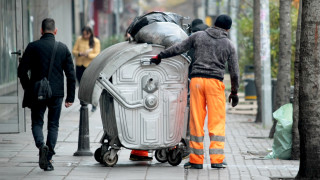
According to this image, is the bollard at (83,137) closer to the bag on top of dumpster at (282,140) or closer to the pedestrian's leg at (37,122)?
the pedestrian's leg at (37,122)

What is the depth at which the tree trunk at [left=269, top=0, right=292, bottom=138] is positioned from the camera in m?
13.1

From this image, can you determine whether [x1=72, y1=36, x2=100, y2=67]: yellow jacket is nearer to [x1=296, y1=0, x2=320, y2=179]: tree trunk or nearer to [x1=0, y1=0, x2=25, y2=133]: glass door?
[x1=0, y1=0, x2=25, y2=133]: glass door

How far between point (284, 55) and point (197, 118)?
15.8 feet

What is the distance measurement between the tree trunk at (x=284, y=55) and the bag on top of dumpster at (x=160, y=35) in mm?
4255

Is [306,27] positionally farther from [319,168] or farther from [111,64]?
[111,64]

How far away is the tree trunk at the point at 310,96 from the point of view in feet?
26.6

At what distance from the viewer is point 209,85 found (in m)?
8.88

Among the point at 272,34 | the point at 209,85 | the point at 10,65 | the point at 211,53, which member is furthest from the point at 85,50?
the point at 209,85

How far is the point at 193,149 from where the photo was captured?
899cm

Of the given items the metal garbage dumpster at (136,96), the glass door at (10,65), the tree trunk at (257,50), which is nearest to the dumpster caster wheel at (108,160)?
the metal garbage dumpster at (136,96)

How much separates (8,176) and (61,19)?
12.4 metres

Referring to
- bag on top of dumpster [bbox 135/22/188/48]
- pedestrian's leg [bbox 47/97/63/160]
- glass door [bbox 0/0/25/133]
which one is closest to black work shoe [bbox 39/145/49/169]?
pedestrian's leg [bbox 47/97/63/160]

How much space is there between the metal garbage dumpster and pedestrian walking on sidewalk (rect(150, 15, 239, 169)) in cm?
20

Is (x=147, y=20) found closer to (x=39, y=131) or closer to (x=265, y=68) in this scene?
(x=39, y=131)
